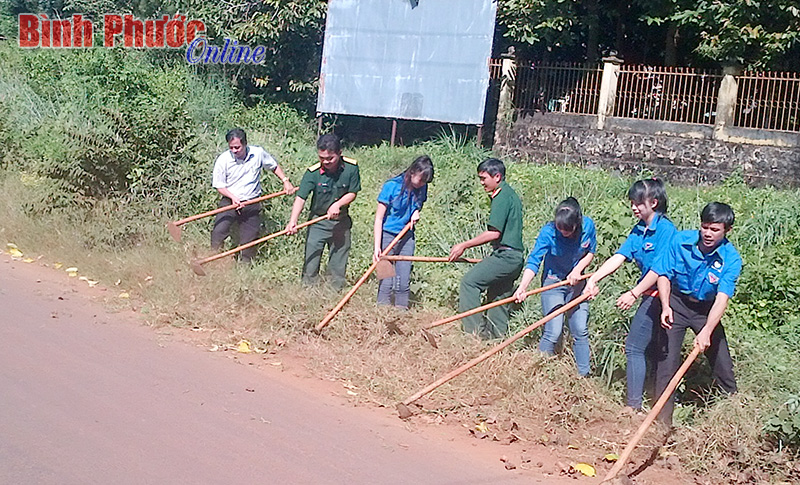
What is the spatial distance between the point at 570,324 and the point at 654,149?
6.39 metres

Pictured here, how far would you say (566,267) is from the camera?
6.54 metres

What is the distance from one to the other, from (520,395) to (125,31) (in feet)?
48.5

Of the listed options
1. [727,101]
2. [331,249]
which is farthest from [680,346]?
[727,101]

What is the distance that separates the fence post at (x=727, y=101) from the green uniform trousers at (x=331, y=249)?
6.03 metres

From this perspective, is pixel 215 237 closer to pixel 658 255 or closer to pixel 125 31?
pixel 658 255

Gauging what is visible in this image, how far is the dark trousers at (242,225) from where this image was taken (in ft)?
28.4

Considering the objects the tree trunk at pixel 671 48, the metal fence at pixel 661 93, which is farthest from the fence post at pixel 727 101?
the tree trunk at pixel 671 48

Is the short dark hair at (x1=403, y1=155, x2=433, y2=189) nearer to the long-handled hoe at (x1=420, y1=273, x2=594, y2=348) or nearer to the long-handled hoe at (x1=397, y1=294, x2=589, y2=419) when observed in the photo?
the long-handled hoe at (x1=420, y1=273, x2=594, y2=348)

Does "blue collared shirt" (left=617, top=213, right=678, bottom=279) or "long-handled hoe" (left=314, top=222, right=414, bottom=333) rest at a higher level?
"blue collared shirt" (left=617, top=213, right=678, bottom=279)

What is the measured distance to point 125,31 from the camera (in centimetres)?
1800

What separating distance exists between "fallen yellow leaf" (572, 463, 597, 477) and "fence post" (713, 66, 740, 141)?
25.3 feet

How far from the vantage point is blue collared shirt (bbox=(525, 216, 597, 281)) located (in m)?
6.45

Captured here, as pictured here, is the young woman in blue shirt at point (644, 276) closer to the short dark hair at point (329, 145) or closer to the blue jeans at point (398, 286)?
the blue jeans at point (398, 286)

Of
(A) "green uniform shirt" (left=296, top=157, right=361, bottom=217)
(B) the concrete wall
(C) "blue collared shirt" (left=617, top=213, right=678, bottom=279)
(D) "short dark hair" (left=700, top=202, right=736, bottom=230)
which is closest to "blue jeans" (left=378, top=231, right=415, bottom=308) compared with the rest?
(A) "green uniform shirt" (left=296, top=157, right=361, bottom=217)
